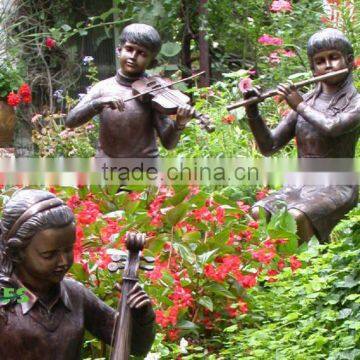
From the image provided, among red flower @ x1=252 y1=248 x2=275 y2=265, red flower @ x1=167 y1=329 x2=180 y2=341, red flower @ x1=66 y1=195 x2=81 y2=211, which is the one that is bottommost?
red flower @ x1=167 y1=329 x2=180 y2=341

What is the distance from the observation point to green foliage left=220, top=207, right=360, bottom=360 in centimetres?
376

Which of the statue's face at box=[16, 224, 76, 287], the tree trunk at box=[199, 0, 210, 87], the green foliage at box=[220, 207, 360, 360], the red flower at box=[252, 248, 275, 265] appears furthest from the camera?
the tree trunk at box=[199, 0, 210, 87]

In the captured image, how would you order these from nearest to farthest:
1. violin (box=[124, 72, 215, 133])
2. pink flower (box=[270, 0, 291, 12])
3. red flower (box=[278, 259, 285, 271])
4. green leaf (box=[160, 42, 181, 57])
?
red flower (box=[278, 259, 285, 271]), violin (box=[124, 72, 215, 133]), pink flower (box=[270, 0, 291, 12]), green leaf (box=[160, 42, 181, 57])

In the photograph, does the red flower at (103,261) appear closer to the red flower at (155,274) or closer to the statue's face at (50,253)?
the red flower at (155,274)

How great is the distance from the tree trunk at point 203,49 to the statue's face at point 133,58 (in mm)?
3956

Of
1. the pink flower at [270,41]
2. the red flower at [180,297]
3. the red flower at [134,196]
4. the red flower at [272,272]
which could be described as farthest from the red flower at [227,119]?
the red flower at [180,297]

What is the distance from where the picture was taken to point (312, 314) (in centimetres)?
404

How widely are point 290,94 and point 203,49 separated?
4790mm

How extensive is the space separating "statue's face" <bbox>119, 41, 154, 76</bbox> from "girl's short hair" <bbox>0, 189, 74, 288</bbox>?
282 cm

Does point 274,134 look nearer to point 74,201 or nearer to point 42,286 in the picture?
point 74,201

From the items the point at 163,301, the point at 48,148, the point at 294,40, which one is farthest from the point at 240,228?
the point at 294,40

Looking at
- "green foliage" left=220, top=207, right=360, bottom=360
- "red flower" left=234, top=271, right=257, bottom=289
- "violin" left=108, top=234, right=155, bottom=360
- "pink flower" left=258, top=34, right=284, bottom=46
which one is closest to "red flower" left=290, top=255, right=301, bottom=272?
"green foliage" left=220, top=207, right=360, bottom=360

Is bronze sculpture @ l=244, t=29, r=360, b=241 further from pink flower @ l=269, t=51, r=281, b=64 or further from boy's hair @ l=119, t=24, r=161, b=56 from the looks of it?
pink flower @ l=269, t=51, r=281, b=64

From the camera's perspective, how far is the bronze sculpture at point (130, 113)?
18.6 ft
